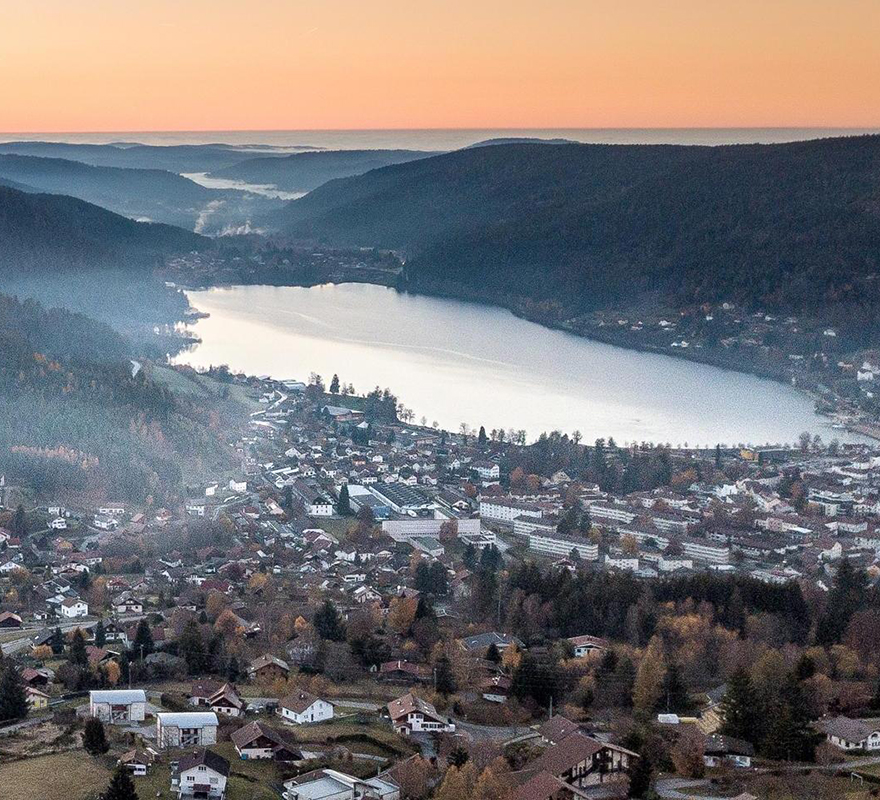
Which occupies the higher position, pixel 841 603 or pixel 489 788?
pixel 841 603

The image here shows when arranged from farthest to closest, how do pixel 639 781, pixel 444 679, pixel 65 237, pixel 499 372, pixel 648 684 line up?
pixel 65 237 < pixel 499 372 < pixel 444 679 < pixel 648 684 < pixel 639 781

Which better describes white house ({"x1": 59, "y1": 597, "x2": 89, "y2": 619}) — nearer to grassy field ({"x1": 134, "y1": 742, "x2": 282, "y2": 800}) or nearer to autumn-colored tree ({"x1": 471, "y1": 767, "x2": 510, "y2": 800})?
grassy field ({"x1": 134, "y1": 742, "x2": 282, "y2": 800})

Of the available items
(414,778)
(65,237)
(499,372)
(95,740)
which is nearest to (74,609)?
(95,740)

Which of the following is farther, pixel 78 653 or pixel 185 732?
pixel 78 653

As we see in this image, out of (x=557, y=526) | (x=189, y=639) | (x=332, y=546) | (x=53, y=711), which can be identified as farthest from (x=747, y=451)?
(x=53, y=711)

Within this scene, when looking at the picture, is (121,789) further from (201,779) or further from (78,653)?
(78,653)

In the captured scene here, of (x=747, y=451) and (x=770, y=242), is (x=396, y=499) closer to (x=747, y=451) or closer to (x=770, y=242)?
(x=747, y=451)

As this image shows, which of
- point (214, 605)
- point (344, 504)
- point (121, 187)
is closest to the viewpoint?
point (214, 605)
